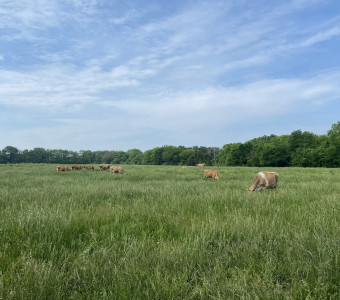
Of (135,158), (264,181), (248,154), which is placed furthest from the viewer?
(135,158)

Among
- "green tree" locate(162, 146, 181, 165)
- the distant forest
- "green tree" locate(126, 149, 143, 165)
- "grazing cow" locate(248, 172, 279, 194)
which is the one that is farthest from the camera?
"green tree" locate(126, 149, 143, 165)

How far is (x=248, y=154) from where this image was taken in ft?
310

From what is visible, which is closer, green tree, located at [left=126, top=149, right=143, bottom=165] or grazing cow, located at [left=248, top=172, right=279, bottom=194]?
grazing cow, located at [left=248, top=172, right=279, bottom=194]

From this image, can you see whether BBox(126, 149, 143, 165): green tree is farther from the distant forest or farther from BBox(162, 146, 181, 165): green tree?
BBox(162, 146, 181, 165): green tree

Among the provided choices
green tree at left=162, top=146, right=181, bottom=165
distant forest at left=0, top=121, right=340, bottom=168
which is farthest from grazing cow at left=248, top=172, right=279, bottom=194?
green tree at left=162, top=146, right=181, bottom=165

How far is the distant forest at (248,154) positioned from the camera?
68.1m

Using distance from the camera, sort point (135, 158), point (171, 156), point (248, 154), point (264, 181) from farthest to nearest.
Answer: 1. point (135, 158)
2. point (171, 156)
3. point (248, 154)
4. point (264, 181)

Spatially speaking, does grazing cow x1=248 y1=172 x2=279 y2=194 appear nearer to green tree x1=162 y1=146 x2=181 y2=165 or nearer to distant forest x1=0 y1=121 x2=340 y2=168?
distant forest x1=0 y1=121 x2=340 y2=168

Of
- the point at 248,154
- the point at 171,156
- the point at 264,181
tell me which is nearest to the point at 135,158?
the point at 171,156

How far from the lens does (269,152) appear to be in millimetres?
79938

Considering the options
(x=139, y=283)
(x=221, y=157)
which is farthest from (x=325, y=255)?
(x=221, y=157)

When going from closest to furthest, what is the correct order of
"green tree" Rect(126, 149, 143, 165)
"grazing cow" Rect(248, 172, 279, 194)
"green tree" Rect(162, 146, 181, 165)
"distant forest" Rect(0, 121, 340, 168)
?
"grazing cow" Rect(248, 172, 279, 194) → "distant forest" Rect(0, 121, 340, 168) → "green tree" Rect(162, 146, 181, 165) → "green tree" Rect(126, 149, 143, 165)

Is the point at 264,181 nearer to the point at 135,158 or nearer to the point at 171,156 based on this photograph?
the point at 171,156

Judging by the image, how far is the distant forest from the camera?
223ft
